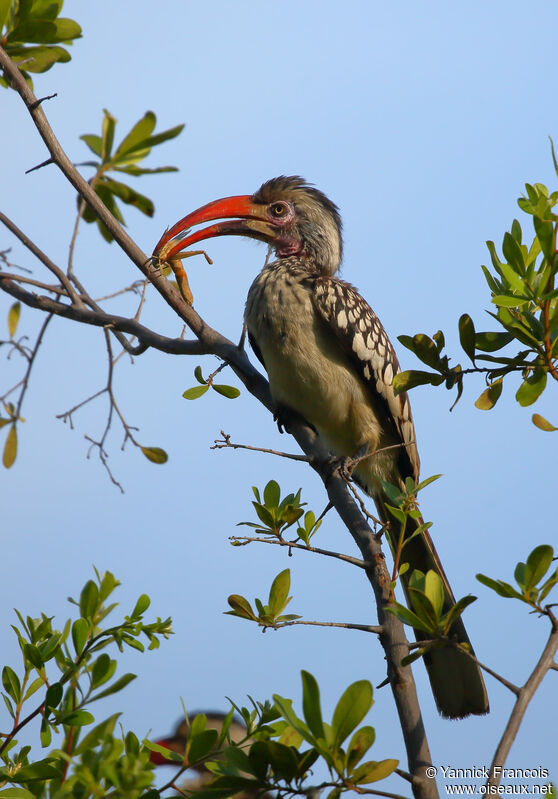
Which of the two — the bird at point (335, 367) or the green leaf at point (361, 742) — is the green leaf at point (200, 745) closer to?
the green leaf at point (361, 742)

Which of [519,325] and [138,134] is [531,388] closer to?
[519,325]

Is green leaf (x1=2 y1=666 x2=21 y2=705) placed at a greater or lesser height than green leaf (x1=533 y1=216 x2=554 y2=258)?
lesser

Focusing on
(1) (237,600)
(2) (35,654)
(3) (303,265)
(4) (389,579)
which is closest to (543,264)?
(4) (389,579)

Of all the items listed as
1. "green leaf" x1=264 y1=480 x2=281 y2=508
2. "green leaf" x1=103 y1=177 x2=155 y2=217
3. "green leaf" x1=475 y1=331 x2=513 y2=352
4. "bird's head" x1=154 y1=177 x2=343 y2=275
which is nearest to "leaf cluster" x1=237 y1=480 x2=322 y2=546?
"green leaf" x1=264 y1=480 x2=281 y2=508

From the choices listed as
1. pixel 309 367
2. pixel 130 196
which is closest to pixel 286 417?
pixel 309 367

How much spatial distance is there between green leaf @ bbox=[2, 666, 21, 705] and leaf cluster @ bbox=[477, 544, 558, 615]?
1.32m

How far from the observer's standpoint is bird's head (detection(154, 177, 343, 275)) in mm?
4684

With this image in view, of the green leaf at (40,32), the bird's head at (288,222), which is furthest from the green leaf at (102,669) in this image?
the bird's head at (288,222)

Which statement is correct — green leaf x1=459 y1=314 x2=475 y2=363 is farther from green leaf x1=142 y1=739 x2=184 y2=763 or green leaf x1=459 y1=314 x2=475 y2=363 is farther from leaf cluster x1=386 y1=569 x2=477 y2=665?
green leaf x1=142 y1=739 x2=184 y2=763

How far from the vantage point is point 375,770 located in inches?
64.4

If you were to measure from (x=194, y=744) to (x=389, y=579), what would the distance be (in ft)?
2.51

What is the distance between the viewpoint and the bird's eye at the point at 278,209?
4.84 metres

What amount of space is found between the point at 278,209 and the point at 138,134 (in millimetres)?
1759

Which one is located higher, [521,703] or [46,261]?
[46,261]
